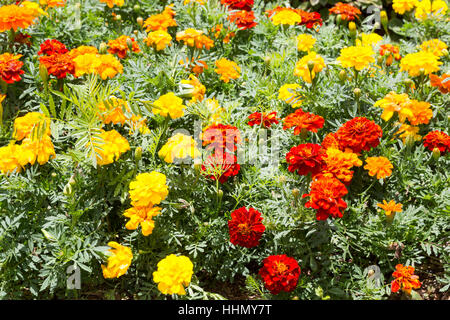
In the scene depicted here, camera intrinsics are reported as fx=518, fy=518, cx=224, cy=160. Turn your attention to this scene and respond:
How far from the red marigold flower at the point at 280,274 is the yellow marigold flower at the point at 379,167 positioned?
0.56m

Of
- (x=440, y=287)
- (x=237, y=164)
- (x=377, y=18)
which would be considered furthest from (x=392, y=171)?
(x=377, y=18)

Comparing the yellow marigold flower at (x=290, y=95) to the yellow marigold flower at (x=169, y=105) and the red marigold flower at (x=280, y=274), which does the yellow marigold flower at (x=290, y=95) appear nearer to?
the yellow marigold flower at (x=169, y=105)

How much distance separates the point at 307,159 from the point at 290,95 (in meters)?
0.64

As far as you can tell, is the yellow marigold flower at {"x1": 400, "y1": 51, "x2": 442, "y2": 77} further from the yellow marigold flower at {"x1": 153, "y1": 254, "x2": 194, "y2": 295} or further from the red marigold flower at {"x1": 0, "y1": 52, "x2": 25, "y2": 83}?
the red marigold flower at {"x1": 0, "y1": 52, "x2": 25, "y2": 83}

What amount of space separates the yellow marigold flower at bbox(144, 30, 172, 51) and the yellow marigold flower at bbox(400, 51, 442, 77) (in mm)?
1278

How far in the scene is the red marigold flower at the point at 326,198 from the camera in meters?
2.03

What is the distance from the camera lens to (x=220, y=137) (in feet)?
7.84

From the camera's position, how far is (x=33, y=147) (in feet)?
7.19

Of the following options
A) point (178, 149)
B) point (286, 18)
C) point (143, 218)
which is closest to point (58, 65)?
point (178, 149)

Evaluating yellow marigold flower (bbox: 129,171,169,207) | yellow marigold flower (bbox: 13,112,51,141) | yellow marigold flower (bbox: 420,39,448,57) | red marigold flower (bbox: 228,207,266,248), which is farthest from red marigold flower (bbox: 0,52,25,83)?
yellow marigold flower (bbox: 420,39,448,57)

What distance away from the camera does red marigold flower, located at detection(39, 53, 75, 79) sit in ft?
8.27

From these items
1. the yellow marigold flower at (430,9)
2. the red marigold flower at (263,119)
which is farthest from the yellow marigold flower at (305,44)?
the yellow marigold flower at (430,9)

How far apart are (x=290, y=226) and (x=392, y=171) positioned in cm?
66

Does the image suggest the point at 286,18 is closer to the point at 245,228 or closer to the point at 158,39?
the point at 158,39
